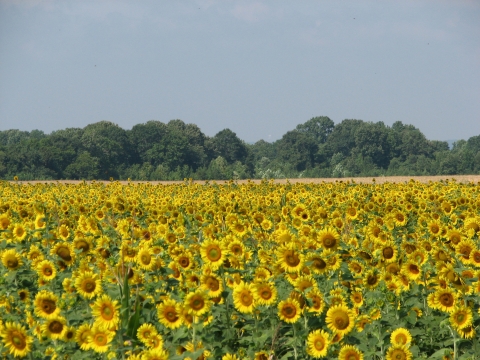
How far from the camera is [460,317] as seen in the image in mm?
5285

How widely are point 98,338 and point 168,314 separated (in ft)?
2.04

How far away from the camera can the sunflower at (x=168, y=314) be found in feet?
15.8

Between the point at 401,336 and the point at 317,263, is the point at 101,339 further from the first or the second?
the point at 401,336

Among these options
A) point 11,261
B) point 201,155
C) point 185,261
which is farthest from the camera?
point 201,155

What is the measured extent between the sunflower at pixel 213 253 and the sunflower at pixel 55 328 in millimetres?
1245

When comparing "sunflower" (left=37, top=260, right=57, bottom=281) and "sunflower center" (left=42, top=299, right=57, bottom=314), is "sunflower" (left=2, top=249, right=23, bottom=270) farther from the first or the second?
"sunflower center" (left=42, top=299, right=57, bottom=314)

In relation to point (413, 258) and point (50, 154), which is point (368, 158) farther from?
point (413, 258)

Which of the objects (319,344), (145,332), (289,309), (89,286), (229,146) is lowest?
(319,344)

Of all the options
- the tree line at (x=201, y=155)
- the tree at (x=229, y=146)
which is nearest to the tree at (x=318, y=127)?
the tree line at (x=201, y=155)

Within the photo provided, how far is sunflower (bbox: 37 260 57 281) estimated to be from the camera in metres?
5.88

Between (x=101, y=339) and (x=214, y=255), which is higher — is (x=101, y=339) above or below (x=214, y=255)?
below

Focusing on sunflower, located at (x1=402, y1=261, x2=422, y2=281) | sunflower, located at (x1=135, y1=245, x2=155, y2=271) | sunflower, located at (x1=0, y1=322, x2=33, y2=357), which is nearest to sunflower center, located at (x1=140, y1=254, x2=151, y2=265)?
sunflower, located at (x1=135, y1=245, x2=155, y2=271)

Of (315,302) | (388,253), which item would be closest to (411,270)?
(388,253)

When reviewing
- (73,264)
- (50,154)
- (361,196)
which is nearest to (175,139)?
(50,154)
